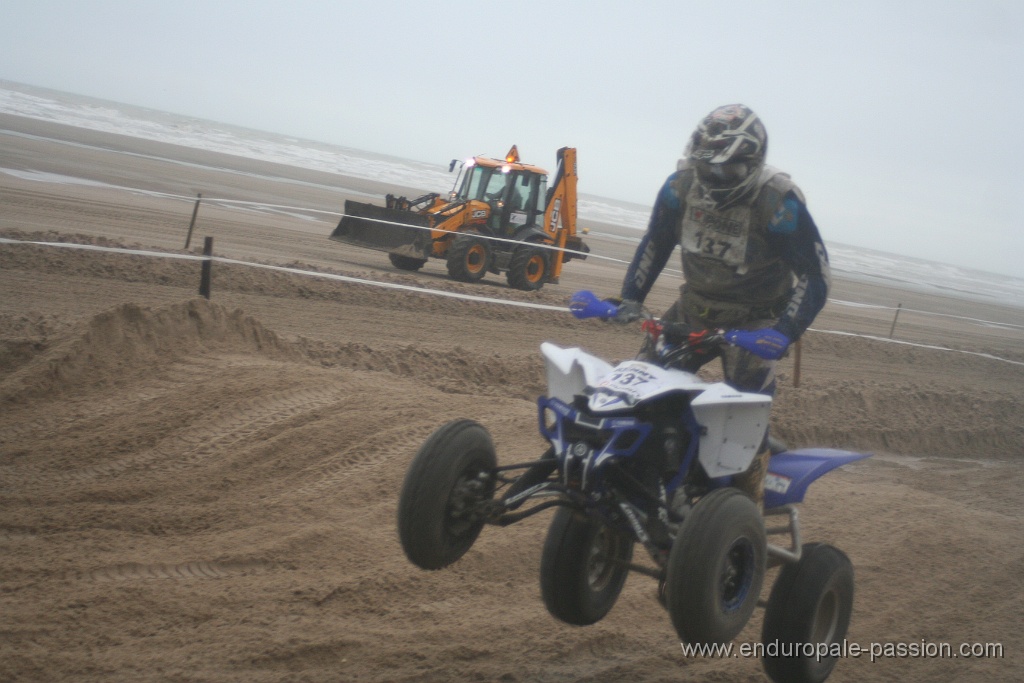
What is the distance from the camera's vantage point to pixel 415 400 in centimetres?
752

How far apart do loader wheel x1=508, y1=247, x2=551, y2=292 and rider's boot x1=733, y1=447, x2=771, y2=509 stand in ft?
43.9

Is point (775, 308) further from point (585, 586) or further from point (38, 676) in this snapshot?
point (38, 676)

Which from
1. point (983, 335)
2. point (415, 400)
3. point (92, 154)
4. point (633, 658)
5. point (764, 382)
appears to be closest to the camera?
point (764, 382)

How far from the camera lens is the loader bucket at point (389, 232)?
55.7ft

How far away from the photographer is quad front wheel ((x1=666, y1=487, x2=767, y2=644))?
10.5ft

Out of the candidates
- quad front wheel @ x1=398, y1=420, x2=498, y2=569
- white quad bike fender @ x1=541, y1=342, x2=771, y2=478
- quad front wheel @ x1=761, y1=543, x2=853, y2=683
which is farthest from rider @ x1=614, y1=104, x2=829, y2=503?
quad front wheel @ x1=398, y1=420, x2=498, y2=569

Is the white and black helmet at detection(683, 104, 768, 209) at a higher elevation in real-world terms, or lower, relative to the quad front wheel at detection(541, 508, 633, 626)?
higher

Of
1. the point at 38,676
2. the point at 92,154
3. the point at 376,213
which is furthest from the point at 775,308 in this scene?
the point at 92,154

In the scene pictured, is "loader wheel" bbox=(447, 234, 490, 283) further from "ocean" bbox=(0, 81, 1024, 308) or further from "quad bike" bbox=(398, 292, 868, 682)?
"ocean" bbox=(0, 81, 1024, 308)

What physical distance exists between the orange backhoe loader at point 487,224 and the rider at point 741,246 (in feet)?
41.9

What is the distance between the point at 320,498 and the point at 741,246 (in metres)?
3.22

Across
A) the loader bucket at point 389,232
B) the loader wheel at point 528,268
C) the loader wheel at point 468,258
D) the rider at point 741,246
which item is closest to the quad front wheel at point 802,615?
the rider at point 741,246

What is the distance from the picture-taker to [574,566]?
3.81 metres

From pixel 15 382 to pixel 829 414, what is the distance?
8.40m
